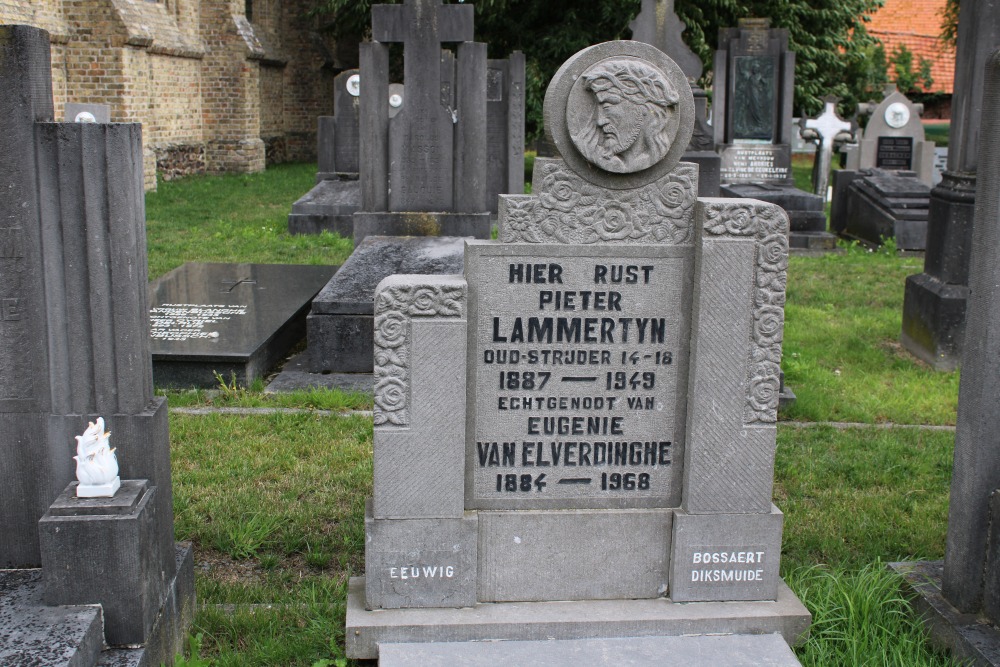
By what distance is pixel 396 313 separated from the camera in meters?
3.54

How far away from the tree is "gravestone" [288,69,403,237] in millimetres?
5948

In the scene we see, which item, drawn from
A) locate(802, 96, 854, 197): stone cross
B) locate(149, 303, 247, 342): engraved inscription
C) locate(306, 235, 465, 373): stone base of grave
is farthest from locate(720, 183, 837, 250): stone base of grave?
locate(149, 303, 247, 342): engraved inscription

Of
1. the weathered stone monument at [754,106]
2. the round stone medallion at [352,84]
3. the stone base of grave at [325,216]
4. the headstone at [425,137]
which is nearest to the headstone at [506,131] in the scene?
the stone base of grave at [325,216]

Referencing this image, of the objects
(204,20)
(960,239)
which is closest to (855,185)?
(960,239)

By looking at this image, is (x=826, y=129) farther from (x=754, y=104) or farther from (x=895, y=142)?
(x=754, y=104)

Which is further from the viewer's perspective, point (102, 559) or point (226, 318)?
point (226, 318)

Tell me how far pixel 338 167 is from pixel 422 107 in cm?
667

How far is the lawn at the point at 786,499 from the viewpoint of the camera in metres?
3.74

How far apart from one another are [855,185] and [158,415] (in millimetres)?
12303

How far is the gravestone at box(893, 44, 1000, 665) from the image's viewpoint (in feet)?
11.4

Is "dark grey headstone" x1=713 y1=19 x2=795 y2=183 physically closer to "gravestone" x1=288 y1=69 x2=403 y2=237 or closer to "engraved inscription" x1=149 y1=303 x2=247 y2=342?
"gravestone" x1=288 y1=69 x2=403 y2=237

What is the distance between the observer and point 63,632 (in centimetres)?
310

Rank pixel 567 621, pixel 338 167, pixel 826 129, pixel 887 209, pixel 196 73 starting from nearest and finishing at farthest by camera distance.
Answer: pixel 567 621, pixel 887 209, pixel 338 167, pixel 826 129, pixel 196 73

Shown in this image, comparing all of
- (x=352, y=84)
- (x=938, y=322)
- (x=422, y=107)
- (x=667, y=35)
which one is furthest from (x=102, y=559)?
(x=352, y=84)
